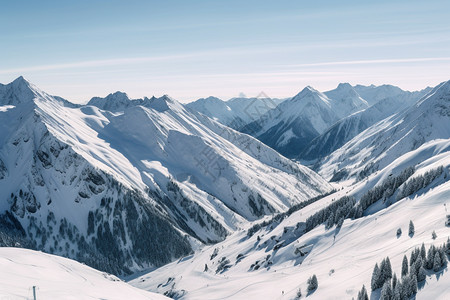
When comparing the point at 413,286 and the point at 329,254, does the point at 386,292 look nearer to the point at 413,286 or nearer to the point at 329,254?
the point at 413,286

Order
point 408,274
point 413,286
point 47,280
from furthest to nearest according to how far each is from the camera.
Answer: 1. point 47,280
2. point 408,274
3. point 413,286

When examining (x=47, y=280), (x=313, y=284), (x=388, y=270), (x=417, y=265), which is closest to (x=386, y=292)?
(x=417, y=265)

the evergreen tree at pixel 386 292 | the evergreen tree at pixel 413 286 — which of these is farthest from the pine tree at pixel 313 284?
the evergreen tree at pixel 413 286

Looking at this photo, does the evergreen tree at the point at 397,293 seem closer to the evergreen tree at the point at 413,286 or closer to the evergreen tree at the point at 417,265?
the evergreen tree at the point at 413,286

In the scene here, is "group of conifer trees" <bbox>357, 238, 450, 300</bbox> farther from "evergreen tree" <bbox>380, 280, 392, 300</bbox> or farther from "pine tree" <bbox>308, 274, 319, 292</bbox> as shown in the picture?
"pine tree" <bbox>308, 274, 319, 292</bbox>

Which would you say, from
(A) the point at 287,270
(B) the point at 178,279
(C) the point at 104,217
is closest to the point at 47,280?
(A) the point at 287,270

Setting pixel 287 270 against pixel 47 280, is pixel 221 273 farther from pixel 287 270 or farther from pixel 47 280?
pixel 47 280

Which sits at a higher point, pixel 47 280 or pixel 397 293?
pixel 47 280
